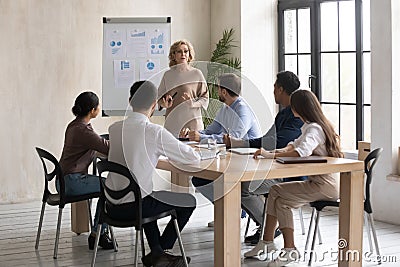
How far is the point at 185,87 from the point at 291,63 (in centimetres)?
181

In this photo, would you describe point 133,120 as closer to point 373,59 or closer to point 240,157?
point 240,157

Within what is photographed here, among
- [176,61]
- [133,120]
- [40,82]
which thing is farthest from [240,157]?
[40,82]

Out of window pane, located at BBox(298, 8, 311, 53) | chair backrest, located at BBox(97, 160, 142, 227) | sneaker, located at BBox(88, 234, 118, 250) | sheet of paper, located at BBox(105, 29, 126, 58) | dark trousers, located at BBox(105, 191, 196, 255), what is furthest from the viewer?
sheet of paper, located at BBox(105, 29, 126, 58)

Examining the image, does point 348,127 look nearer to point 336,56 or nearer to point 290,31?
point 336,56

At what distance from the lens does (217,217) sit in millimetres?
4133

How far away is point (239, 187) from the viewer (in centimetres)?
409

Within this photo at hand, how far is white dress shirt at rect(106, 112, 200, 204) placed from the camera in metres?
4.27

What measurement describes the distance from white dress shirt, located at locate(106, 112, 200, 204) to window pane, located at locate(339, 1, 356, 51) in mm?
3020

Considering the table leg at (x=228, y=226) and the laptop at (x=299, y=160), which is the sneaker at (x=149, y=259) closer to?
the table leg at (x=228, y=226)

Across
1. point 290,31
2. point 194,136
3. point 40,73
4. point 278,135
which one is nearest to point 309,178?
point 278,135

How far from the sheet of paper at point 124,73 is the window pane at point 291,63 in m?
1.65

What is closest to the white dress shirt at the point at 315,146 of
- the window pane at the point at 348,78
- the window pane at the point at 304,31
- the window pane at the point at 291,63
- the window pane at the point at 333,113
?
the window pane at the point at 348,78

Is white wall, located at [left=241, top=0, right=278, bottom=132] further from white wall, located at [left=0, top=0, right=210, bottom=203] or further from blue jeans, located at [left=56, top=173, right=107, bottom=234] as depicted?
blue jeans, located at [left=56, top=173, right=107, bottom=234]

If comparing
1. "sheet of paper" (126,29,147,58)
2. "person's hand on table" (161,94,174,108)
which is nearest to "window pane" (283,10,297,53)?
"sheet of paper" (126,29,147,58)
